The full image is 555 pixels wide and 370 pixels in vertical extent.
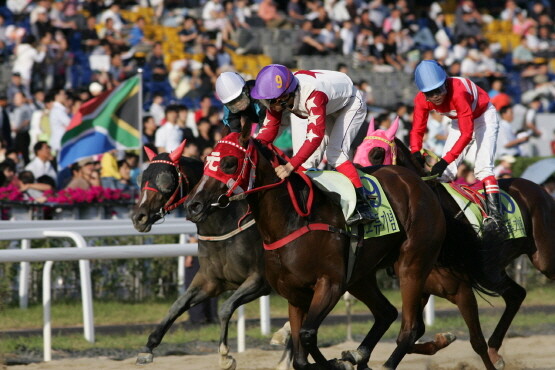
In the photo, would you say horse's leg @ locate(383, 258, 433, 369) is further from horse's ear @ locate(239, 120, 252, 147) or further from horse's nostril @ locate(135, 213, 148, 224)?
horse's nostril @ locate(135, 213, 148, 224)

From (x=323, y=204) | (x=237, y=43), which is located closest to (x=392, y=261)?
(x=323, y=204)

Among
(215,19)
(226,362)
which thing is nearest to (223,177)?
(226,362)

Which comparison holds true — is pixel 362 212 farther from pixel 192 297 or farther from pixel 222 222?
pixel 192 297

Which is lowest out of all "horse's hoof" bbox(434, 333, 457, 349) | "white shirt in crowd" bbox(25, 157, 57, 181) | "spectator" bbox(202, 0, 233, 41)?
"horse's hoof" bbox(434, 333, 457, 349)

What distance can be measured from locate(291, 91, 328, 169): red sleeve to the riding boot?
42 cm

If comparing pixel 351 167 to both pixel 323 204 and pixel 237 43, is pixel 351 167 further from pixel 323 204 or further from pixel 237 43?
pixel 237 43

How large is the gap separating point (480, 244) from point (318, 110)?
170 cm

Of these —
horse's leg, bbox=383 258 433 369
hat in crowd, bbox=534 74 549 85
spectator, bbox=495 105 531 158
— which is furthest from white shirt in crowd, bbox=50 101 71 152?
hat in crowd, bbox=534 74 549 85

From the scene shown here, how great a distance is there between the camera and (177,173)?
6371 mm

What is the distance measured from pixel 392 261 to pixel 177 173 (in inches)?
54.9

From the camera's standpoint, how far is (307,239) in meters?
5.32

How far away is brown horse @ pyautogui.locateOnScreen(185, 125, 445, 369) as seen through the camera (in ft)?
16.6

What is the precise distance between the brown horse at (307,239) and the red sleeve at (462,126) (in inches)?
19.9

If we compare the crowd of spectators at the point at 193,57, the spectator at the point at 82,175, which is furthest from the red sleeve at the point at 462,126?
the spectator at the point at 82,175
